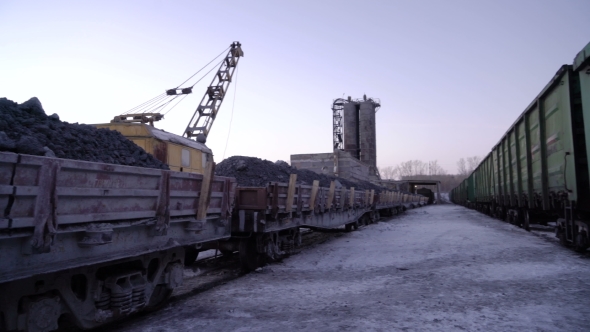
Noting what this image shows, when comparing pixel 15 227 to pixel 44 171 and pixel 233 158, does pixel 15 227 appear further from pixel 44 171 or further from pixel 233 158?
pixel 233 158

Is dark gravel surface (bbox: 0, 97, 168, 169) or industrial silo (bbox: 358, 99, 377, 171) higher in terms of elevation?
industrial silo (bbox: 358, 99, 377, 171)

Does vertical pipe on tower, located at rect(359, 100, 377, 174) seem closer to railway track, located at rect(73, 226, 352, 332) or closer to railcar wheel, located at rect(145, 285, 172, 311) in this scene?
railway track, located at rect(73, 226, 352, 332)

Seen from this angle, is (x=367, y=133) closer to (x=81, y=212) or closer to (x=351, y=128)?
(x=351, y=128)

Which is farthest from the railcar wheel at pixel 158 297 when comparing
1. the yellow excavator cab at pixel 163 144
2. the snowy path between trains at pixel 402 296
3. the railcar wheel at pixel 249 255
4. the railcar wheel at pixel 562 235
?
the railcar wheel at pixel 562 235

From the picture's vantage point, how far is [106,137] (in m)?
4.56

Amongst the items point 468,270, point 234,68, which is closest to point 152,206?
point 468,270

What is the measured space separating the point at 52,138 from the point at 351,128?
4736cm

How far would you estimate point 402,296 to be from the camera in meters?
4.95

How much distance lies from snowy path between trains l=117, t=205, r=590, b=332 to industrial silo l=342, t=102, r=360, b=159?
41.3m

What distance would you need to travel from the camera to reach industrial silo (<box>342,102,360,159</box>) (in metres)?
49.4

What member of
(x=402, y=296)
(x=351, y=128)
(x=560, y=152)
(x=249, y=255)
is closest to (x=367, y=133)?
(x=351, y=128)

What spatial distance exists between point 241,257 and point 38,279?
4.20 meters

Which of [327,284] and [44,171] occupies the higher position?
[44,171]

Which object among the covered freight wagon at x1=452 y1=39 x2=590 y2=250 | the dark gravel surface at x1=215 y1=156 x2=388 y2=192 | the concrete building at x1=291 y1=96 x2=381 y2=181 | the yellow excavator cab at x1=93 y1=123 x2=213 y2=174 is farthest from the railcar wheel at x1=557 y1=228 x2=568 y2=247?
the concrete building at x1=291 y1=96 x2=381 y2=181
